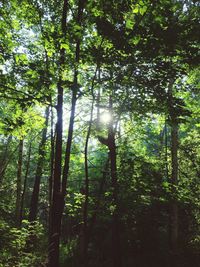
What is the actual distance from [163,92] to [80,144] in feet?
24.9

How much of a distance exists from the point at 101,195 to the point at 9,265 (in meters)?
3.46

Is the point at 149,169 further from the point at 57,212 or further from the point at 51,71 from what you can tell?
the point at 51,71

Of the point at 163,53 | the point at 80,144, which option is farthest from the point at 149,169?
the point at 80,144

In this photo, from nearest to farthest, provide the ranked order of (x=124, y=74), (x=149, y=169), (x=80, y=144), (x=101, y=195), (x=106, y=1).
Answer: (x=106, y=1)
(x=124, y=74)
(x=149, y=169)
(x=101, y=195)
(x=80, y=144)

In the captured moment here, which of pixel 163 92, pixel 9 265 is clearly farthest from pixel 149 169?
pixel 9 265

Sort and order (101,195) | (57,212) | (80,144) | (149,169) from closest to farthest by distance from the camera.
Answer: (57,212), (149,169), (101,195), (80,144)

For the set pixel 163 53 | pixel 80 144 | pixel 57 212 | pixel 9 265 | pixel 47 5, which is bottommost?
pixel 9 265

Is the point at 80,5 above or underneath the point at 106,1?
above

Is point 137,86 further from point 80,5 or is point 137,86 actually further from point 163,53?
point 80,5

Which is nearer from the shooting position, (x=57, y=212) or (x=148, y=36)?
(x=148, y=36)

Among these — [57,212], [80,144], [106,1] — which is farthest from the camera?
[80,144]

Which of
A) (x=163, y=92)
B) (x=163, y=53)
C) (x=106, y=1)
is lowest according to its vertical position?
(x=163, y=92)

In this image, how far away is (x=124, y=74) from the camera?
18.1ft

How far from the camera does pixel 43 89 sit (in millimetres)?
5871
